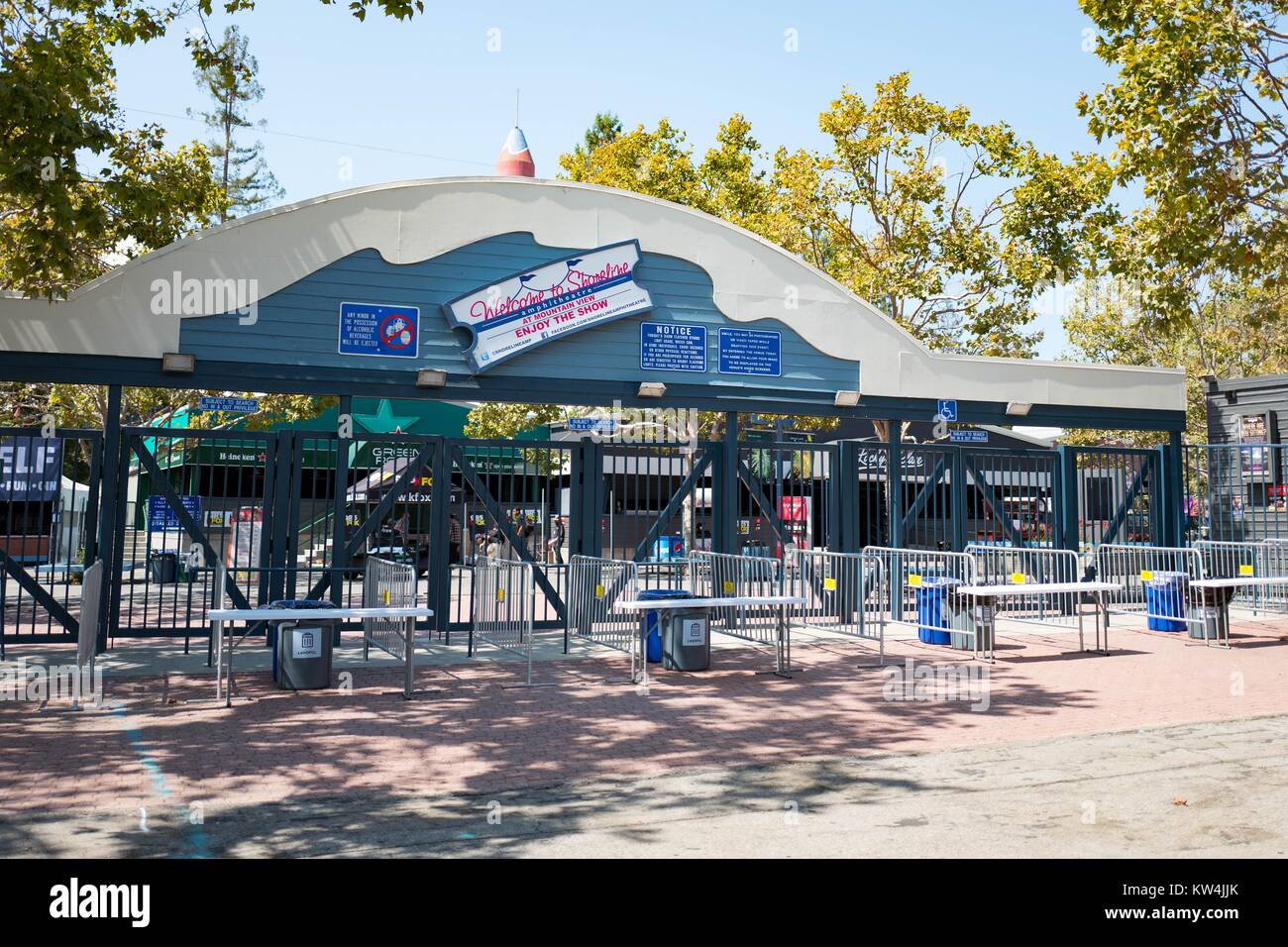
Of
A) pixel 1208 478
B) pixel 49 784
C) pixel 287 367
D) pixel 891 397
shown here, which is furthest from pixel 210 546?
pixel 1208 478

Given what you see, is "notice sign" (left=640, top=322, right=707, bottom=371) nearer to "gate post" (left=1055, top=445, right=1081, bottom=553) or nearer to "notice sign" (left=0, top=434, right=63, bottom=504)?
"gate post" (left=1055, top=445, right=1081, bottom=553)

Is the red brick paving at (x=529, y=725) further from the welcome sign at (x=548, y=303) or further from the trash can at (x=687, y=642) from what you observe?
the welcome sign at (x=548, y=303)

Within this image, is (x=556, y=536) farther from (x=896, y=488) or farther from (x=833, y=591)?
(x=896, y=488)

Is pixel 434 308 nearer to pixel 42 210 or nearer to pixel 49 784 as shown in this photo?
pixel 42 210

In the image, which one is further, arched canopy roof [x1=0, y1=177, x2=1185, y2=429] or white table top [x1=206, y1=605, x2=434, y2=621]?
arched canopy roof [x1=0, y1=177, x2=1185, y2=429]

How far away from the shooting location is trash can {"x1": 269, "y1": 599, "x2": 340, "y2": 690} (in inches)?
421

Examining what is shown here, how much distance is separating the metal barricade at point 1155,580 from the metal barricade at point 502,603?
7846 mm

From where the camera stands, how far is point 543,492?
619 inches

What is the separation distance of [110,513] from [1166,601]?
1484cm

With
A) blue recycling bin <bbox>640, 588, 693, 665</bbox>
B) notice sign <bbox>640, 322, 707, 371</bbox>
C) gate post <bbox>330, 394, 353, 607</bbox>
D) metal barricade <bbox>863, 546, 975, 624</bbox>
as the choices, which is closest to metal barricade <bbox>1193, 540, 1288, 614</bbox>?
metal barricade <bbox>863, 546, 975, 624</bbox>

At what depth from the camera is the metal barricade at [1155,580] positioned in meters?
15.6

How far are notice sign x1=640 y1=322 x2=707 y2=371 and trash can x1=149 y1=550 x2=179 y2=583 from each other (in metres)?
6.97

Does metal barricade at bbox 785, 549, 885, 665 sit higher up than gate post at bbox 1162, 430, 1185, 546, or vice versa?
gate post at bbox 1162, 430, 1185, 546
